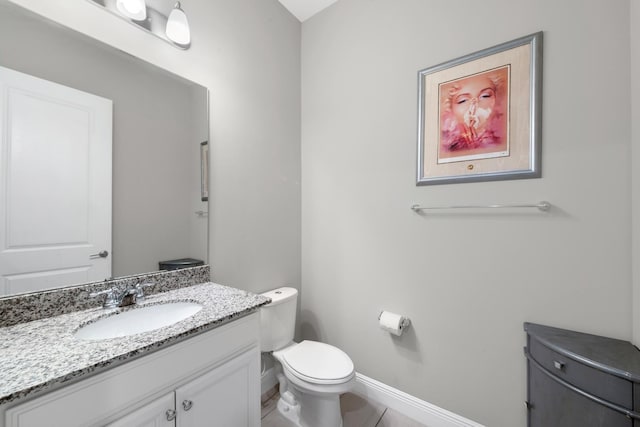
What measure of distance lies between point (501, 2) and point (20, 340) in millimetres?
2443

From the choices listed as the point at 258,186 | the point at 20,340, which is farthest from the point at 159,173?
the point at 20,340

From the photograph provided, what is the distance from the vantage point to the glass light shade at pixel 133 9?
45.4 inches

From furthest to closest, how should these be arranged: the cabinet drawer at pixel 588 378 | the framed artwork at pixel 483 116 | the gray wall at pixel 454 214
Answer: the framed artwork at pixel 483 116
the gray wall at pixel 454 214
the cabinet drawer at pixel 588 378

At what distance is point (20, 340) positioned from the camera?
79 cm

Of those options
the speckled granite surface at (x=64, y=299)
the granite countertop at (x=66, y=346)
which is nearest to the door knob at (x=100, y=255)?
the speckled granite surface at (x=64, y=299)

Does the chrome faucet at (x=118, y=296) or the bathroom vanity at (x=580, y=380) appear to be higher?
the chrome faucet at (x=118, y=296)

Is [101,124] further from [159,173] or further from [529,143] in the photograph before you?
[529,143]

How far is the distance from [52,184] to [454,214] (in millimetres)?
1883

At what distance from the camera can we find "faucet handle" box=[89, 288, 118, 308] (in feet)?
3.49

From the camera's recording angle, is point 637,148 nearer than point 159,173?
Yes

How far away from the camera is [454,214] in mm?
1452

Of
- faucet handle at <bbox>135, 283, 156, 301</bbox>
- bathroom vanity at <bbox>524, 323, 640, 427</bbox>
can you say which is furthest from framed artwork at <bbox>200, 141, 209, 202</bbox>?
bathroom vanity at <bbox>524, 323, 640, 427</bbox>

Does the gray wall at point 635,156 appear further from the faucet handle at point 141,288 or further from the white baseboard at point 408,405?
the faucet handle at point 141,288

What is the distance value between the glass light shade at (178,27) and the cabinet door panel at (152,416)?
1.60 meters
